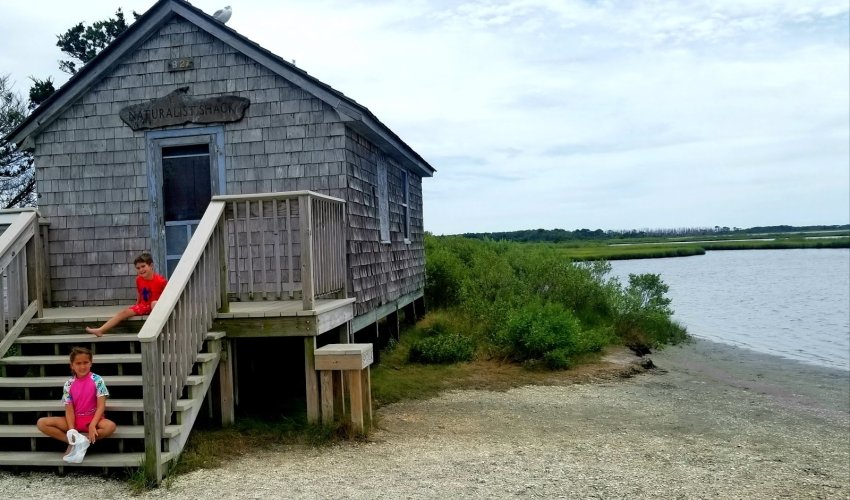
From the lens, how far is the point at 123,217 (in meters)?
9.75

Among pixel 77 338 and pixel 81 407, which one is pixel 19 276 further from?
pixel 81 407

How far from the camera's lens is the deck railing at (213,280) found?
5.50 m

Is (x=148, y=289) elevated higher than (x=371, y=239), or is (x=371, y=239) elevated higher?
(x=371, y=239)

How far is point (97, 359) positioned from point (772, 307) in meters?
28.5

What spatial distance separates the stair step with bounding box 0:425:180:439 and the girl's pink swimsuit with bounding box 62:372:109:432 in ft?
0.87

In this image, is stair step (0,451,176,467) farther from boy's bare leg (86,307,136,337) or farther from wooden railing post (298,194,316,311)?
wooden railing post (298,194,316,311)

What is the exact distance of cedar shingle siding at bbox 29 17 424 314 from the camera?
31.0 ft

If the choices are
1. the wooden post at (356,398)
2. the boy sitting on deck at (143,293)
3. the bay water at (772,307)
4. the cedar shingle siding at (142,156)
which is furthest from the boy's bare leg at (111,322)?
the bay water at (772,307)

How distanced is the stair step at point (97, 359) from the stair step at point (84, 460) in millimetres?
895

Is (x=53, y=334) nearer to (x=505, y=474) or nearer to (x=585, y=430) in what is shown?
(x=505, y=474)

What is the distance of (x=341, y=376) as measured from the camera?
23.4ft

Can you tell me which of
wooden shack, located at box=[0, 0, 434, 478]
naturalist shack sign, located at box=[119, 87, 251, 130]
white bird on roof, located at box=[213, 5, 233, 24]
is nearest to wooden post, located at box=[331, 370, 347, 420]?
wooden shack, located at box=[0, 0, 434, 478]

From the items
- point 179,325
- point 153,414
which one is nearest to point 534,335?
point 179,325

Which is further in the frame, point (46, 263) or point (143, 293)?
point (46, 263)
